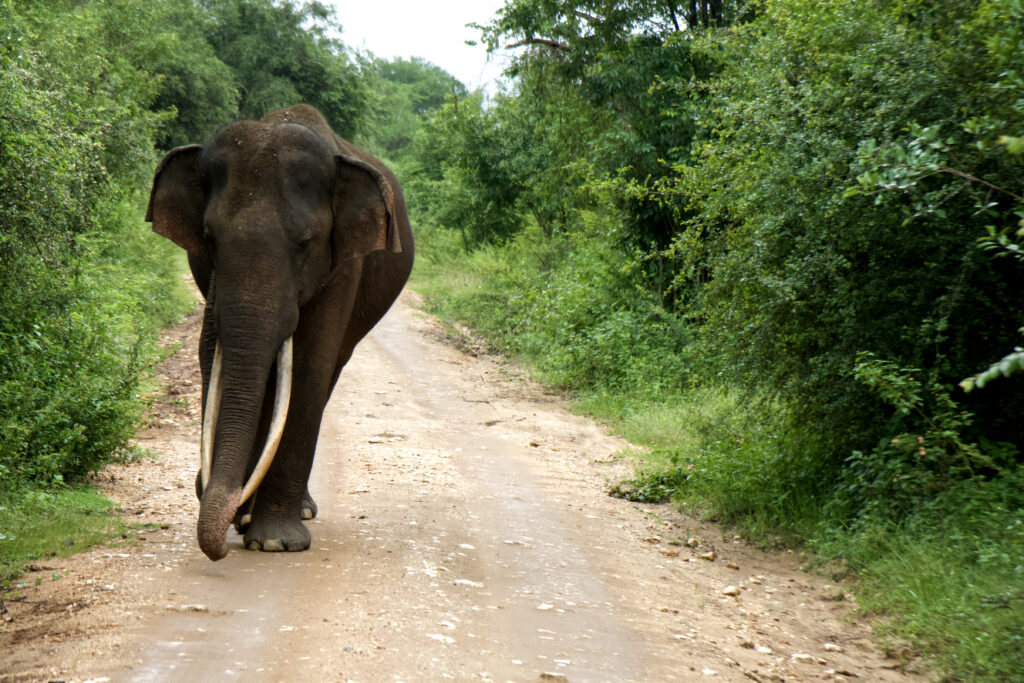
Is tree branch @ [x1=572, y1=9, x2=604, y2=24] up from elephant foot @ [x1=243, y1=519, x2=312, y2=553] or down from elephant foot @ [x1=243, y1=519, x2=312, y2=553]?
up

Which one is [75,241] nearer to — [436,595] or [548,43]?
[436,595]

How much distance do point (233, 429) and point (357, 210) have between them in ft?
5.57

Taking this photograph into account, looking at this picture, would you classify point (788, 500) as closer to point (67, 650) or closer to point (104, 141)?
point (67, 650)

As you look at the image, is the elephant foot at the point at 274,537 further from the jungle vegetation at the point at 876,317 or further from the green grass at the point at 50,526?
the jungle vegetation at the point at 876,317

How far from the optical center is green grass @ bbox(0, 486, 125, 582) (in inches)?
242

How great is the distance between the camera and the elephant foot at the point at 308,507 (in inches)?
295

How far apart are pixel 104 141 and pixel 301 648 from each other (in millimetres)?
16720

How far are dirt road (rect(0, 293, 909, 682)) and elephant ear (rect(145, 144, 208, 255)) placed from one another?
6.67ft

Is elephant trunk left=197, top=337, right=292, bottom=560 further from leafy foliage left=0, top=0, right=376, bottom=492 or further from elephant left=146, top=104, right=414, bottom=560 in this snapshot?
leafy foliage left=0, top=0, right=376, bottom=492

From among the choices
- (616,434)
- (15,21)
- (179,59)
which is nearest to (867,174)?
(616,434)

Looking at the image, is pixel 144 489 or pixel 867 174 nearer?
pixel 867 174

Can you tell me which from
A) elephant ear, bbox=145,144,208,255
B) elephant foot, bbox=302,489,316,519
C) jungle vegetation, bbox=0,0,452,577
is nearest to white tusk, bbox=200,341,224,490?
elephant ear, bbox=145,144,208,255

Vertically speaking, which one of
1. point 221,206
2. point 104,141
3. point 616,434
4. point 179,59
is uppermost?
point 179,59

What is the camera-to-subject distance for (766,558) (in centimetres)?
764
